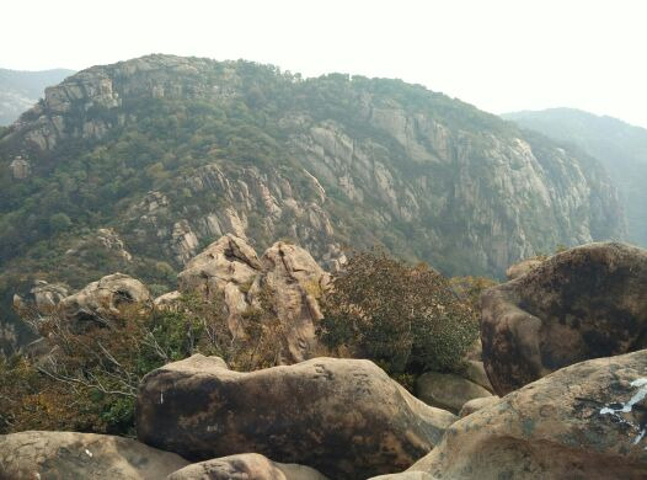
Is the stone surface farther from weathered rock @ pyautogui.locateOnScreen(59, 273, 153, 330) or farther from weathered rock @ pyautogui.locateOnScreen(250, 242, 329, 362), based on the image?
weathered rock @ pyautogui.locateOnScreen(59, 273, 153, 330)

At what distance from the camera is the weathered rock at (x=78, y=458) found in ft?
28.5

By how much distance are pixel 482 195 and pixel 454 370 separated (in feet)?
389

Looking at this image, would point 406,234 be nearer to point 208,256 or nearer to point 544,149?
point 544,149

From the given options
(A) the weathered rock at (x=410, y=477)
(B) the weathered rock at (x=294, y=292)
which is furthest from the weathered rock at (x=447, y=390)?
(A) the weathered rock at (x=410, y=477)

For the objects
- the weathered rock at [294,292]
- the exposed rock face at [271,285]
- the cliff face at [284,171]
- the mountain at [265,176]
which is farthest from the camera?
the cliff face at [284,171]

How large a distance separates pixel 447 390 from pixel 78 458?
41.8ft

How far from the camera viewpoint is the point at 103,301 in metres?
23.5

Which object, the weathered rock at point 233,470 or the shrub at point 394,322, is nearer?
the weathered rock at point 233,470

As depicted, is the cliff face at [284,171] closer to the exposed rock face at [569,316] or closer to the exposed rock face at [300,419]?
the exposed rock face at [300,419]

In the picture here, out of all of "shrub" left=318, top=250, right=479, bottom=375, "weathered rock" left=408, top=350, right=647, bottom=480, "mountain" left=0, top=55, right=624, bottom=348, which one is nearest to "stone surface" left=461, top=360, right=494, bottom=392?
"shrub" left=318, top=250, right=479, bottom=375

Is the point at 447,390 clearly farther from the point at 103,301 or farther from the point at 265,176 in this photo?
the point at 265,176

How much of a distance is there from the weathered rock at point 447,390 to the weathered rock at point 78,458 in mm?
10529

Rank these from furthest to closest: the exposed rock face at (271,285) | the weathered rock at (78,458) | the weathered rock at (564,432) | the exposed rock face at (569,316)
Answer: the exposed rock face at (271,285), the exposed rock face at (569,316), the weathered rock at (78,458), the weathered rock at (564,432)

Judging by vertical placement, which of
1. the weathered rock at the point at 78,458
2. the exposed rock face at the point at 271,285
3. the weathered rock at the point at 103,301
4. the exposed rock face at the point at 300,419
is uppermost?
the exposed rock face at the point at 300,419
